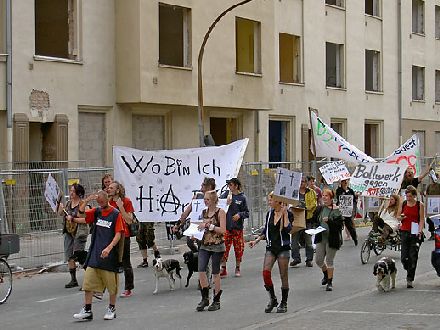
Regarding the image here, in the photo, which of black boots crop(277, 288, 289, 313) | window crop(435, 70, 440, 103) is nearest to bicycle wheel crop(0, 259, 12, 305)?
black boots crop(277, 288, 289, 313)

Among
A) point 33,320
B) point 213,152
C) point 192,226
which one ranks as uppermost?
point 213,152

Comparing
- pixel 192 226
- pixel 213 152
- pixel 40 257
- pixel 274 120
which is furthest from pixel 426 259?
pixel 274 120

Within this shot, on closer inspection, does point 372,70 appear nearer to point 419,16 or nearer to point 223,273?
point 419,16

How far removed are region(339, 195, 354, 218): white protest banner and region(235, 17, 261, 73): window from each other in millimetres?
8855

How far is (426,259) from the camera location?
64.2ft

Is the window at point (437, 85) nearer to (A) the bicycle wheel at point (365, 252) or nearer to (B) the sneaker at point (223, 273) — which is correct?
(A) the bicycle wheel at point (365, 252)

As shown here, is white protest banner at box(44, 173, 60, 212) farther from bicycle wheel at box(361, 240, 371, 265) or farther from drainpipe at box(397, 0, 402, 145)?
drainpipe at box(397, 0, 402, 145)

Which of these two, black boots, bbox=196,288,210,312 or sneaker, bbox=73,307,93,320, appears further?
black boots, bbox=196,288,210,312

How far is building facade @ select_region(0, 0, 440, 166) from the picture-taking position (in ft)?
81.3

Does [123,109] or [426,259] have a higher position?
[123,109]

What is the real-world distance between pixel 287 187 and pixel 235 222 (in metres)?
3.69

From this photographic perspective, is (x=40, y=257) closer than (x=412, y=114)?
Yes

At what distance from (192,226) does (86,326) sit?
3.60 metres

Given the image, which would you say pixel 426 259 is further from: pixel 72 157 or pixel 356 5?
pixel 356 5
